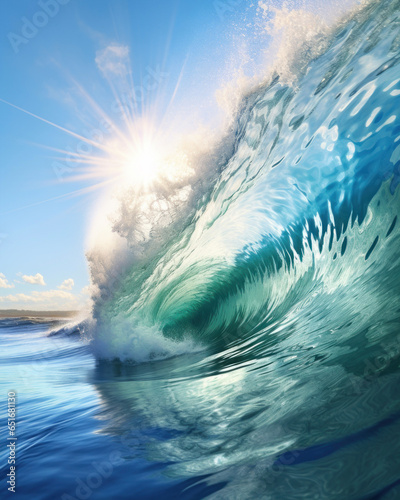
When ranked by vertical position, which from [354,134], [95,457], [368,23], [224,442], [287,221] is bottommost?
[224,442]

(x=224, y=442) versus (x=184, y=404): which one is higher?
(x=184, y=404)

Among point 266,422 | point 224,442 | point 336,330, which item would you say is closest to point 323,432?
point 266,422

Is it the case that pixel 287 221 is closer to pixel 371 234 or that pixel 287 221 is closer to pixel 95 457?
pixel 371 234

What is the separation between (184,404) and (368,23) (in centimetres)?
505

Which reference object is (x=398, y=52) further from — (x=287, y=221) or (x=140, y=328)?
(x=140, y=328)

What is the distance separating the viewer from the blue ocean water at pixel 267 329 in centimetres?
156

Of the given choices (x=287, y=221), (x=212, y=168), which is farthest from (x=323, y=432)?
(x=212, y=168)

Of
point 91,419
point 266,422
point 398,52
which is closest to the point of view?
point 266,422

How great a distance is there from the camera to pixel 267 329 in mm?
4965

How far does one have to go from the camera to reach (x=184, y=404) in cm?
275

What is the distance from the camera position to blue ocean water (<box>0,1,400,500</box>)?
1.56 metres

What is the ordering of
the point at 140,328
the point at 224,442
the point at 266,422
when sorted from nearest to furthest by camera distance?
the point at 224,442, the point at 266,422, the point at 140,328

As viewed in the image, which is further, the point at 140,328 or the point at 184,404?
the point at 140,328

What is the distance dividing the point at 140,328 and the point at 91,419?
505 cm
